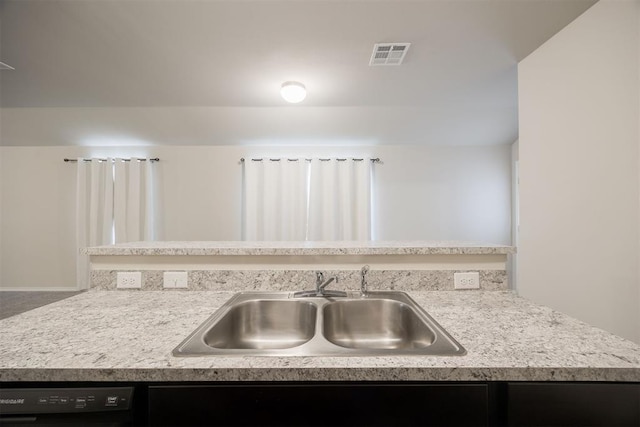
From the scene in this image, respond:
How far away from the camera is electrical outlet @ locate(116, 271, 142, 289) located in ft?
4.34

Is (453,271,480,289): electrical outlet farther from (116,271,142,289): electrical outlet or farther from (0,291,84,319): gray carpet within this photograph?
(0,291,84,319): gray carpet

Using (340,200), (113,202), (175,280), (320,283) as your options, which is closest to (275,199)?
(340,200)

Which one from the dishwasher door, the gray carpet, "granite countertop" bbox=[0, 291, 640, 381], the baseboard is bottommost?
the gray carpet

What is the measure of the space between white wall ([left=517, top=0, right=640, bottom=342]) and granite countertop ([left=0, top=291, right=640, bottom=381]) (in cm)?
114

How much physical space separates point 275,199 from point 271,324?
313cm

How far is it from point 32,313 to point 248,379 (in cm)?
94

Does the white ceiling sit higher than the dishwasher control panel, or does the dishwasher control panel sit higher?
the white ceiling

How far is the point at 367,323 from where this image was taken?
1188 mm

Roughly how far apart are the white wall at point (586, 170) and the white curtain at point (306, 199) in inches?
86.1

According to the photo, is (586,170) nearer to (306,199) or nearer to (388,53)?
(388,53)

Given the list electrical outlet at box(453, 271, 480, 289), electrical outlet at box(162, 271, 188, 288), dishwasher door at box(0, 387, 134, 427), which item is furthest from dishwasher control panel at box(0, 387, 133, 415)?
electrical outlet at box(453, 271, 480, 289)

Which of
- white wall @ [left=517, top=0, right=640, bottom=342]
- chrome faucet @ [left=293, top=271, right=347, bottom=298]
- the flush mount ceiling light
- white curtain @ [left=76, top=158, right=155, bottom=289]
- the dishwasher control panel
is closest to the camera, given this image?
the dishwasher control panel

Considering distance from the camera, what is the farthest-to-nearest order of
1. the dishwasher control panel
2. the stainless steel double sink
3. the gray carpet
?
1. the gray carpet
2. the stainless steel double sink
3. the dishwasher control panel

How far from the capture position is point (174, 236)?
4281mm
